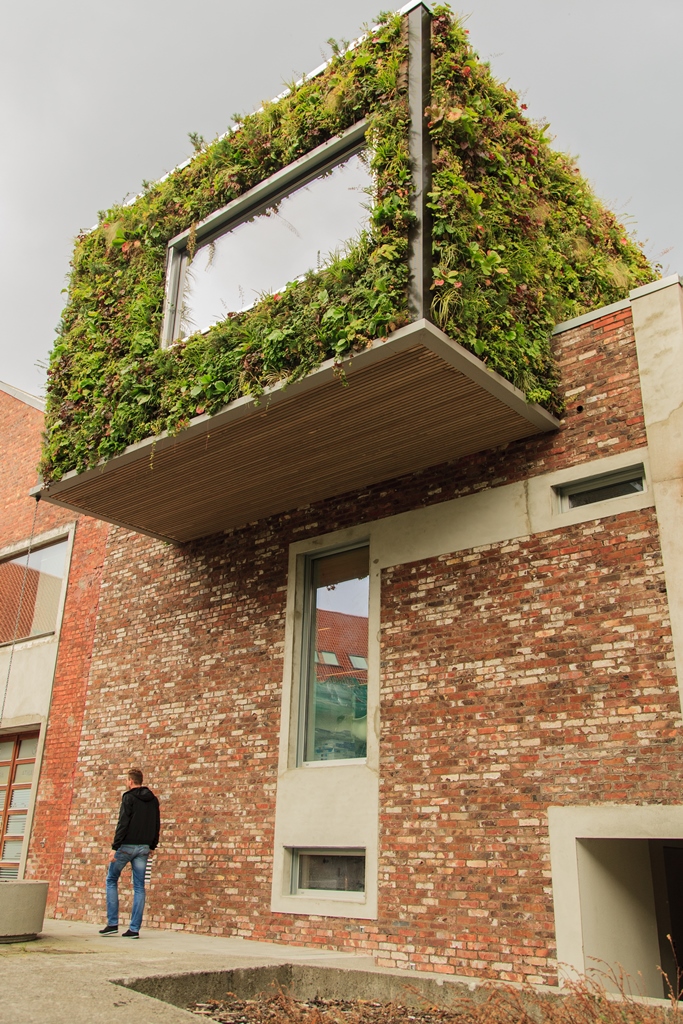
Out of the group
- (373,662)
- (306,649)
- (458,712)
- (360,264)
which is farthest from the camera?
(306,649)

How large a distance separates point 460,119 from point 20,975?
24.0 feet

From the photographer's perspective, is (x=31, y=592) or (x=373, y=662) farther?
(x=31, y=592)

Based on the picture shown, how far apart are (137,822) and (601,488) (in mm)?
5446

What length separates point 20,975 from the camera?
530 centimetres

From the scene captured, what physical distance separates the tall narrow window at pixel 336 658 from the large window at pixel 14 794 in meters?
5.38

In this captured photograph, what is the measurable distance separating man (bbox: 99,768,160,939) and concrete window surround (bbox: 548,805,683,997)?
398cm

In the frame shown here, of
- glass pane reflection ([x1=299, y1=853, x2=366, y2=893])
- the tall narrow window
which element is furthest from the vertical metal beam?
glass pane reflection ([x1=299, y1=853, x2=366, y2=893])

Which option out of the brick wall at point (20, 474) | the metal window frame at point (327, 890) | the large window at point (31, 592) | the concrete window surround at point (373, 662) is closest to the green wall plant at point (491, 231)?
the concrete window surround at point (373, 662)

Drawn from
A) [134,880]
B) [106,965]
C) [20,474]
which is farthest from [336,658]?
[20,474]

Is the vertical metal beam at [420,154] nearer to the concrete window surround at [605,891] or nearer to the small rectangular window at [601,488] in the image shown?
the small rectangular window at [601,488]

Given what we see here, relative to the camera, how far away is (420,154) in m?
7.54

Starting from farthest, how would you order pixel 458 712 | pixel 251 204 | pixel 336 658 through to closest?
1. pixel 251 204
2. pixel 336 658
3. pixel 458 712

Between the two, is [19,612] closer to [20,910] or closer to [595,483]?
[20,910]

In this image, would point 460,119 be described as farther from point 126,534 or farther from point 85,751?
point 85,751
